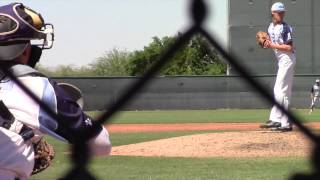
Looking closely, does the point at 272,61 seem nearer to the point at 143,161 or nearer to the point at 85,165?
the point at 143,161

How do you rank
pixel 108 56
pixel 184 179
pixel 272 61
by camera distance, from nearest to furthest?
1. pixel 184 179
2. pixel 272 61
3. pixel 108 56

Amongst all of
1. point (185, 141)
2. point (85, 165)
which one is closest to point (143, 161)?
point (185, 141)

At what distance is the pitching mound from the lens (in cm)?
819

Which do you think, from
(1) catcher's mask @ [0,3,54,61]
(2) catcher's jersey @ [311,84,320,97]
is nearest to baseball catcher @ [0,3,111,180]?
(1) catcher's mask @ [0,3,54,61]

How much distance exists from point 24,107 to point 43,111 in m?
0.08

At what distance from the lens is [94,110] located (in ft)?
83.8

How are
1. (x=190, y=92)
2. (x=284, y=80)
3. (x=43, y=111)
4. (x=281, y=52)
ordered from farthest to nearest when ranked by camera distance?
1. (x=190, y=92)
2. (x=284, y=80)
3. (x=281, y=52)
4. (x=43, y=111)

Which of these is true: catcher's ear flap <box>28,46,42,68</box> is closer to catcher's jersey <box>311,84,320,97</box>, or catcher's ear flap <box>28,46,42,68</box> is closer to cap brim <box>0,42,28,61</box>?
cap brim <box>0,42,28,61</box>

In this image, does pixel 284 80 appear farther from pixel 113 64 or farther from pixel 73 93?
pixel 113 64

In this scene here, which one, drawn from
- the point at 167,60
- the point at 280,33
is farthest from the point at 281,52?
the point at 167,60

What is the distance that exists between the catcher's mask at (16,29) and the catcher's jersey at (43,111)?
121mm

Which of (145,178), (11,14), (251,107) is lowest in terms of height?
(251,107)

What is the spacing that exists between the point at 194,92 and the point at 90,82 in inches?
152

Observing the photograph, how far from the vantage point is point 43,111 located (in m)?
2.24
